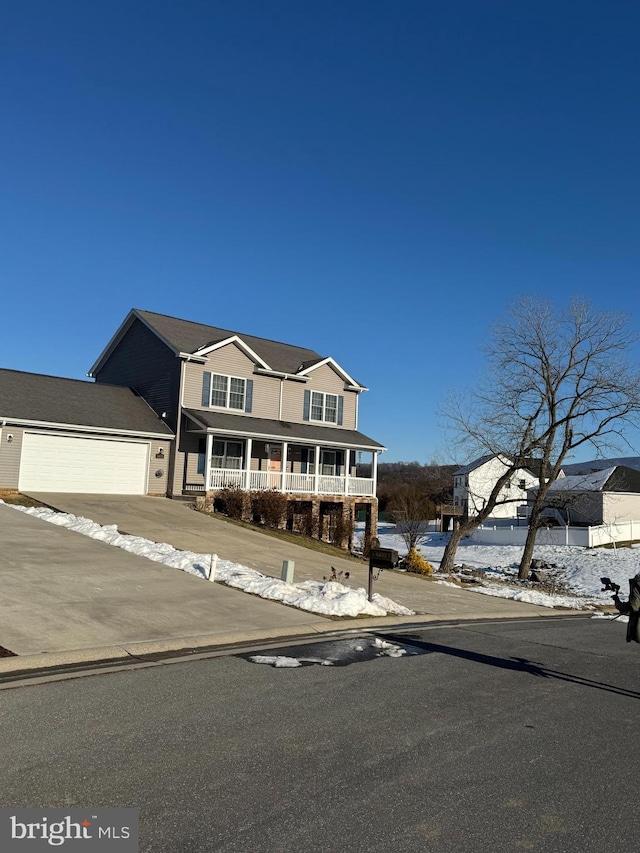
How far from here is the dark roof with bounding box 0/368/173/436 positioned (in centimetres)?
2591

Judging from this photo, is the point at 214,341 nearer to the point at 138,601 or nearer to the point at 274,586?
the point at 274,586

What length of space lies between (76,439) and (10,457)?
2654 millimetres

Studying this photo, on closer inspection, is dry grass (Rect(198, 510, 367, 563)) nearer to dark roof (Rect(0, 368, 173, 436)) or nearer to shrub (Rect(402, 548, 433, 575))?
shrub (Rect(402, 548, 433, 575))

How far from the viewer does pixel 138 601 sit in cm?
1119

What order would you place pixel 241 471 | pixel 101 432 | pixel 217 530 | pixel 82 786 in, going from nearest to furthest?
pixel 82 786
pixel 217 530
pixel 101 432
pixel 241 471

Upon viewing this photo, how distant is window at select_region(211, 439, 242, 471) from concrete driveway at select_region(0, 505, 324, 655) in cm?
1512

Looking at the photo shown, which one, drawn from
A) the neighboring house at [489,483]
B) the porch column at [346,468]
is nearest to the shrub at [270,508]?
the porch column at [346,468]

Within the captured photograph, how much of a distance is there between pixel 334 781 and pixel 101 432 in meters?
24.1

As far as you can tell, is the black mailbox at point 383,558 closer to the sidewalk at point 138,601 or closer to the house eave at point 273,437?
the sidewalk at point 138,601

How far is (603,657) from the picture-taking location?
1012cm

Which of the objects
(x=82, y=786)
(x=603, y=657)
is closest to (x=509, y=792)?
(x=82, y=786)

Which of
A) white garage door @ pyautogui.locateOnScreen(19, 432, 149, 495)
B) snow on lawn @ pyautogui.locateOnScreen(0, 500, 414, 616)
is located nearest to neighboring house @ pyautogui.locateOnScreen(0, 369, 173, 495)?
white garage door @ pyautogui.locateOnScreen(19, 432, 149, 495)

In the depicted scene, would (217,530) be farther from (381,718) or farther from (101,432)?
(381,718)

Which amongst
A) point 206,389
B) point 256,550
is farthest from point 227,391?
point 256,550
